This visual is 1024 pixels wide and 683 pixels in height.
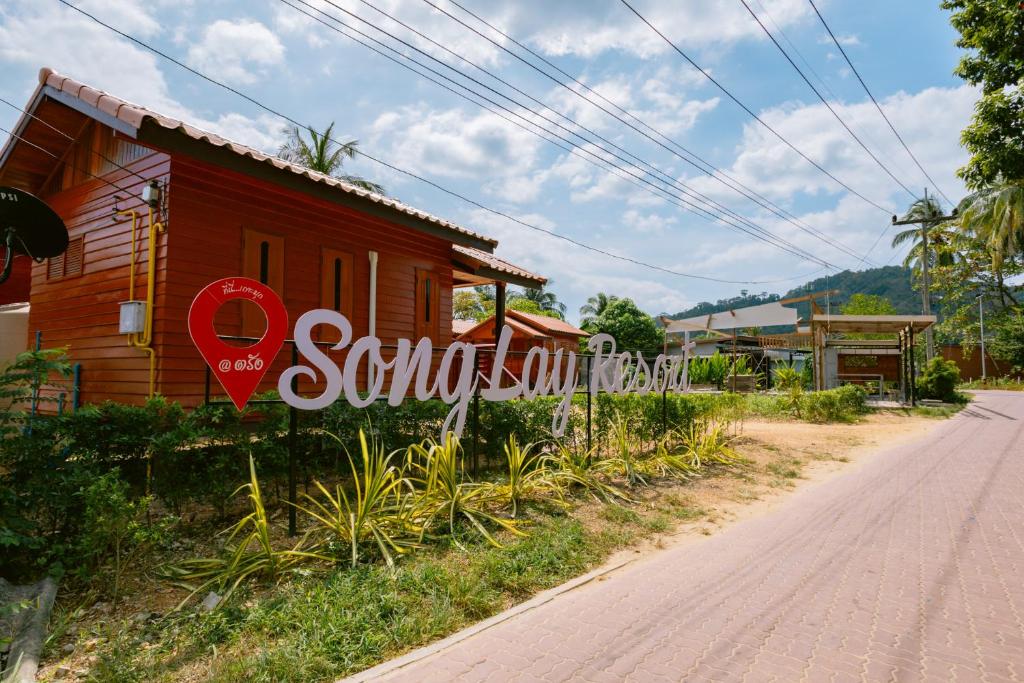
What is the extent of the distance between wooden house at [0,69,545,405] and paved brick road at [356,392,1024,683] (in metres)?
6.14

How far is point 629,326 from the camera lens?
44406 mm

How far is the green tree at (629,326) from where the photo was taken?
44375 millimetres

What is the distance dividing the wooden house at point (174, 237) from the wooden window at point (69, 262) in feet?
0.11

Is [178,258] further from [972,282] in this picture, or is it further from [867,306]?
[867,306]

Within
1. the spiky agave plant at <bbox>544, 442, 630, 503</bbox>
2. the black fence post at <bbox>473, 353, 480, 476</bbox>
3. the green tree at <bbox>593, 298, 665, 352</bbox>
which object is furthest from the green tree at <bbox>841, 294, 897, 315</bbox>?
the black fence post at <bbox>473, 353, 480, 476</bbox>

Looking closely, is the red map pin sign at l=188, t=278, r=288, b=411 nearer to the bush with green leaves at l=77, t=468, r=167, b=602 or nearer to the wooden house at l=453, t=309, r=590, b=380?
the bush with green leaves at l=77, t=468, r=167, b=602

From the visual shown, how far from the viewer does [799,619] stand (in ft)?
12.0

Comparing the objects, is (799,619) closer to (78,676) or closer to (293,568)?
(293,568)

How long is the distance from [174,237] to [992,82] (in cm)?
1648

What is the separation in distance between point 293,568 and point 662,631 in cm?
267

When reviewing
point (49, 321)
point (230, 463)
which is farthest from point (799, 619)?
point (49, 321)

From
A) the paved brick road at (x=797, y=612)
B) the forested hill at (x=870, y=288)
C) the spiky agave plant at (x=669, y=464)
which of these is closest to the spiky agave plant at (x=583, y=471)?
the spiky agave plant at (x=669, y=464)

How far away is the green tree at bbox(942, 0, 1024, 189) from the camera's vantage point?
11734 mm

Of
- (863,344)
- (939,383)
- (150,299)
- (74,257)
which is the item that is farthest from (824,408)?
(74,257)
